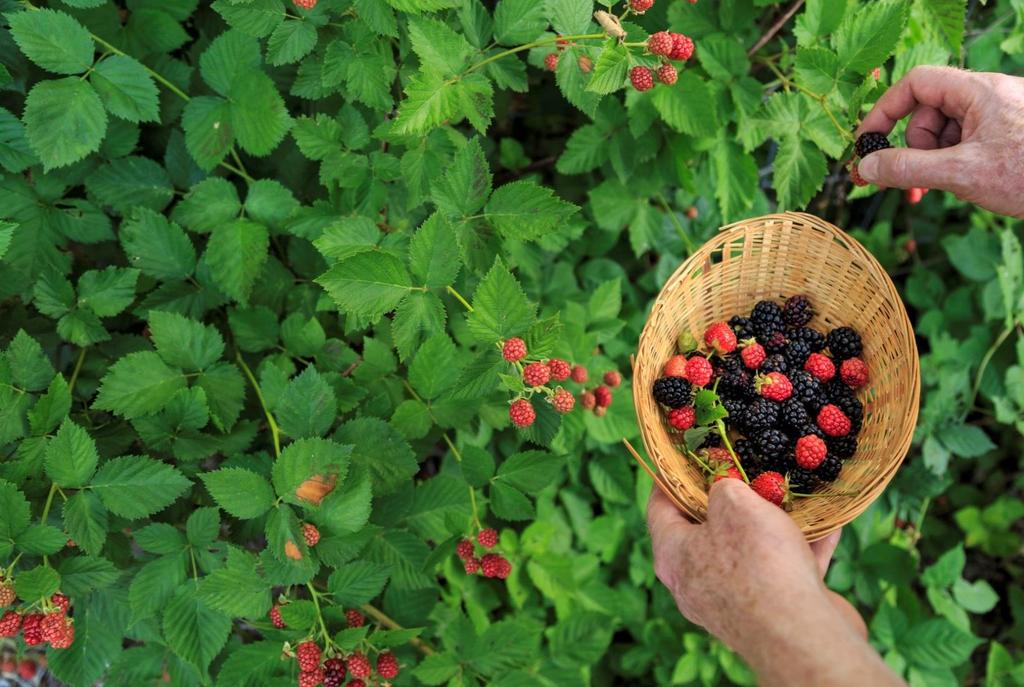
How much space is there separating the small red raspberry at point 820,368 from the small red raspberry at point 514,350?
2.93ft

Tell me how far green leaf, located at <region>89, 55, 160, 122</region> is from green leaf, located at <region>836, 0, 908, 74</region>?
145cm

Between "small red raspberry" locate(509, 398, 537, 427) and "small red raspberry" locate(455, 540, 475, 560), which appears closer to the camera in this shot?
"small red raspberry" locate(509, 398, 537, 427)

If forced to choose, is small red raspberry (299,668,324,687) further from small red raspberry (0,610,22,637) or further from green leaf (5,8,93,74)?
green leaf (5,8,93,74)

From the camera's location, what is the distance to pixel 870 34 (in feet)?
4.83

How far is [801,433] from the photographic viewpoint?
1.65 metres

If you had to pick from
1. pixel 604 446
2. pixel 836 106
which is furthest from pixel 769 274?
pixel 604 446

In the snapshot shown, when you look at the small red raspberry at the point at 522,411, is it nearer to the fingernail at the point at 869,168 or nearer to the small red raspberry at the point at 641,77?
the small red raspberry at the point at 641,77

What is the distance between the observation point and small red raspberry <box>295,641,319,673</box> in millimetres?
1250

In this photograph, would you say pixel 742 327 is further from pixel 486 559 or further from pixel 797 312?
pixel 486 559

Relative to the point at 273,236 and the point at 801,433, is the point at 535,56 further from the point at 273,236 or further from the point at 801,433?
the point at 801,433

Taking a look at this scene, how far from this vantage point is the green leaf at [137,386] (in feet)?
4.83

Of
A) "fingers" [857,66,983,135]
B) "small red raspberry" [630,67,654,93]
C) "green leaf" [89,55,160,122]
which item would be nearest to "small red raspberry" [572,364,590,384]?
"small red raspberry" [630,67,654,93]

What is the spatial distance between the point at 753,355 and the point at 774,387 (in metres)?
0.11

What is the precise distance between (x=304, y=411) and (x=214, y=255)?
46 cm
